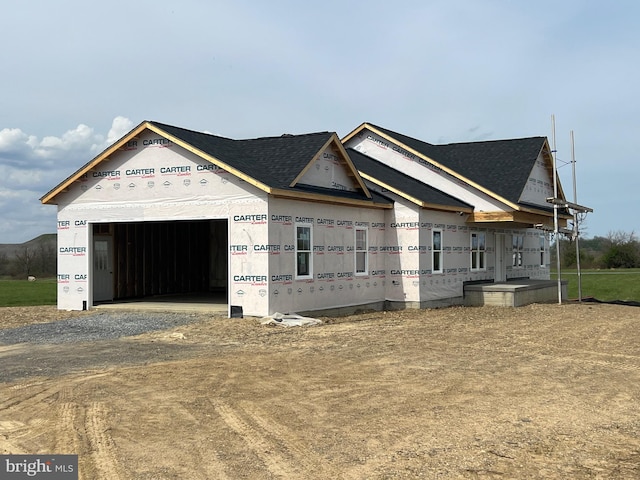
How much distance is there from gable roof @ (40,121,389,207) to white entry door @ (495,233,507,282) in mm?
7877

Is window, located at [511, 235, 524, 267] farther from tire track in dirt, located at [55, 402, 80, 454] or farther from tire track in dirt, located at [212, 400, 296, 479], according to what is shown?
tire track in dirt, located at [55, 402, 80, 454]

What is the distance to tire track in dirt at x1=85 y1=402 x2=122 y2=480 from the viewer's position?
615cm

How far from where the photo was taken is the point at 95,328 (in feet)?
57.0

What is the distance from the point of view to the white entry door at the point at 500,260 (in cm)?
2895

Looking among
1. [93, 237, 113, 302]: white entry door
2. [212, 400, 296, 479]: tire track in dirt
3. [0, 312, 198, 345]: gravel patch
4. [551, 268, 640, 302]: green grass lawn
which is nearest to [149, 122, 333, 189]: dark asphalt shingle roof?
[0, 312, 198, 345]: gravel patch

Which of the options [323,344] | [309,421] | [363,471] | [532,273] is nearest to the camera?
[363,471]

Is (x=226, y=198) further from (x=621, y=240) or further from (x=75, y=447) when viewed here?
(x=621, y=240)

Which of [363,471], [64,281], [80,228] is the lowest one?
[363,471]

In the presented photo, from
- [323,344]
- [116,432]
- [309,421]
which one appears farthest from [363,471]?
[323,344]

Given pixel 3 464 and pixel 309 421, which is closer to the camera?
pixel 3 464

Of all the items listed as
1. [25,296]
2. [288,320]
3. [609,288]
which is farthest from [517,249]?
[25,296]

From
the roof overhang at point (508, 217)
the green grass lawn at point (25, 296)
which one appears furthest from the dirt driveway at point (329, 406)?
the green grass lawn at point (25, 296)

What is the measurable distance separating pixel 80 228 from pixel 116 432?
15084 mm

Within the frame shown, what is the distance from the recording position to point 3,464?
6.25 meters
